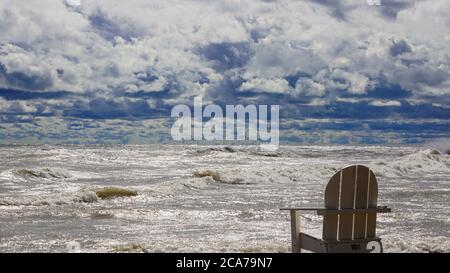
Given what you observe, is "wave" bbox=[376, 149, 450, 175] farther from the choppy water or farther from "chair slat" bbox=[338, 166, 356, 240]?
"chair slat" bbox=[338, 166, 356, 240]

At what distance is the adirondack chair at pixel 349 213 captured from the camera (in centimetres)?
575

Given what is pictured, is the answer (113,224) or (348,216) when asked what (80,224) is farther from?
(348,216)

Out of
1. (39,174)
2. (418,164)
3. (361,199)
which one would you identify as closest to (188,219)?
(361,199)

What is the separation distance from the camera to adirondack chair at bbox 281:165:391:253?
575cm

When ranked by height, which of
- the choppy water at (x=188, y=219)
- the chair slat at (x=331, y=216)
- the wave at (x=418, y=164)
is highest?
the chair slat at (x=331, y=216)

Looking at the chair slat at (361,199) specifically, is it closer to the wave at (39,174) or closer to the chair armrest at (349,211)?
the chair armrest at (349,211)

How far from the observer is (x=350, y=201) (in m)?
5.85

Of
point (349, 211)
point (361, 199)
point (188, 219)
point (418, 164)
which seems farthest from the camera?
point (418, 164)

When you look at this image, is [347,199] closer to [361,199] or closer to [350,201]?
[350,201]

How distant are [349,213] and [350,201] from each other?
0.46 feet

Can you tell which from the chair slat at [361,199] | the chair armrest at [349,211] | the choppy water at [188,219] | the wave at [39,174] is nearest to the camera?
the chair armrest at [349,211]

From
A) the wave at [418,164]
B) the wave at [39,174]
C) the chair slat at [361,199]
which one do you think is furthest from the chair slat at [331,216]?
the wave at [418,164]
